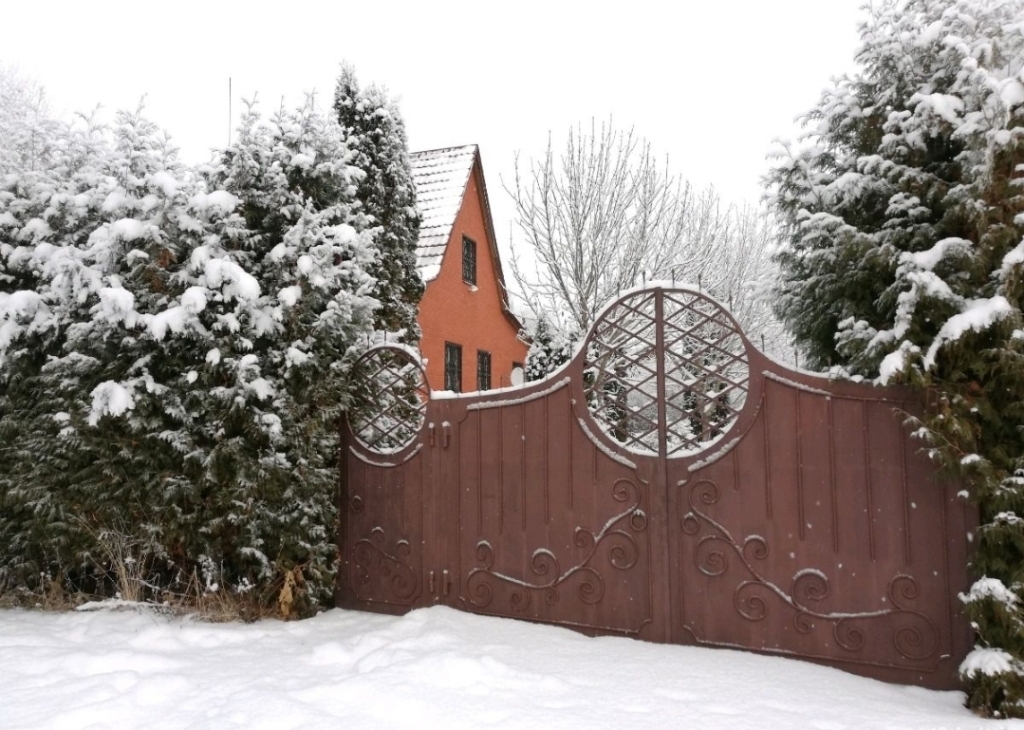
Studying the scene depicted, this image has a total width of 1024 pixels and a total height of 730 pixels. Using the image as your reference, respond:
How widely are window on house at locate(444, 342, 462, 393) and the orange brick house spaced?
2cm

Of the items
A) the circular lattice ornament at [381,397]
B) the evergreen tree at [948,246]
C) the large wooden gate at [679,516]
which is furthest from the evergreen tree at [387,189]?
the evergreen tree at [948,246]

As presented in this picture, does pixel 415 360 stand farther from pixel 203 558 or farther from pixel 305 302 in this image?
pixel 203 558

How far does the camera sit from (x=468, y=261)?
15.8 metres

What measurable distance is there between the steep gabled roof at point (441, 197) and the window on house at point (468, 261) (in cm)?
102

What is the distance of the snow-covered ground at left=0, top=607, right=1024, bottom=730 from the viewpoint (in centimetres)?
341

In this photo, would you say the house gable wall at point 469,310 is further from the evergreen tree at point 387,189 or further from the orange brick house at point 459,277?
the evergreen tree at point 387,189

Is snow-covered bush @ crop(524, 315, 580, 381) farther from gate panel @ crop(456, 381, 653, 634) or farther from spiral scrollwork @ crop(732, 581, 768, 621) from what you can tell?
spiral scrollwork @ crop(732, 581, 768, 621)

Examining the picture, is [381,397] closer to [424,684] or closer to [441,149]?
[424,684]

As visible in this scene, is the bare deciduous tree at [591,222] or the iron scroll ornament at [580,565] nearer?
the iron scroll ornament at [580,565]

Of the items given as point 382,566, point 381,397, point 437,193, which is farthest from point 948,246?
point 437,193

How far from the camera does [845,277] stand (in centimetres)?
419

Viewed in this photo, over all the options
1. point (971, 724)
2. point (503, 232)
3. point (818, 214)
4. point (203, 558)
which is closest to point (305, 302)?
point (203, 558)

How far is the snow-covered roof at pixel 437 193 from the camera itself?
13.8 m

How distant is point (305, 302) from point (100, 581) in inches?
111
